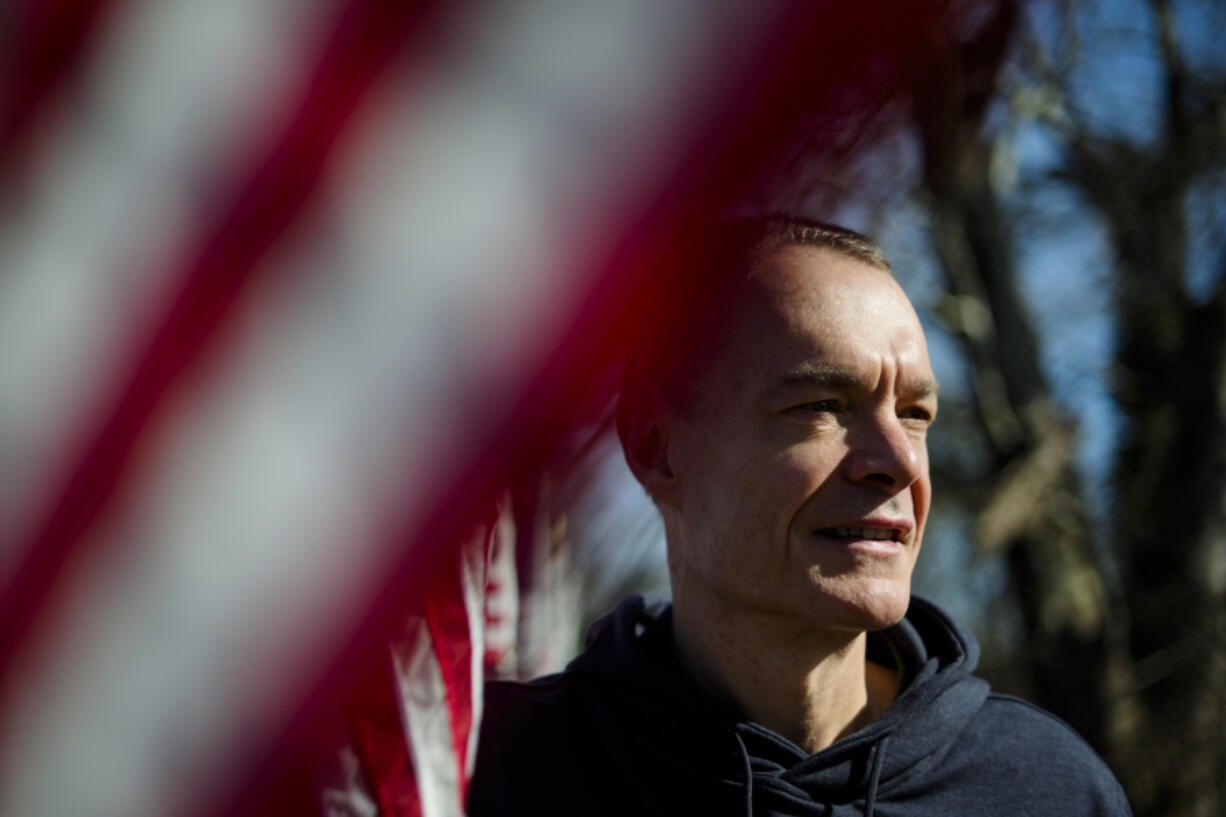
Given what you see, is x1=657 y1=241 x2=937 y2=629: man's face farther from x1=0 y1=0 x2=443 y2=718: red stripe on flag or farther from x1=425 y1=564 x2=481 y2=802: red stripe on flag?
x1=0 y1=0 x2=443 y2=718: red stripe on flag

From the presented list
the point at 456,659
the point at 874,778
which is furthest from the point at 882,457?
the point at 456,659

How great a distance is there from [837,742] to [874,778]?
0.08 metres

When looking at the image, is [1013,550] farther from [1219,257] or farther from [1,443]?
[1,443]

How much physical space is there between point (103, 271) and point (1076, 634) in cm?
580

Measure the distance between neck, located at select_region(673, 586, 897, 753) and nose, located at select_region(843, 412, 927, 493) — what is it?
29 cm

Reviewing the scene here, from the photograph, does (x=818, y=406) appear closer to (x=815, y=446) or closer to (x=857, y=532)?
(x=815, y=446)

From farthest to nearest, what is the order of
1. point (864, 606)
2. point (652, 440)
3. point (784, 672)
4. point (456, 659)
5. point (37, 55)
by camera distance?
1. point (652, 440)
2. point (784, 672)
3. point (864, 606)
4. point (456, 659)
5. point (37, 55)

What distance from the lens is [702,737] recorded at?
1.81m

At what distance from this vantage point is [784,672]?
183 centimetres

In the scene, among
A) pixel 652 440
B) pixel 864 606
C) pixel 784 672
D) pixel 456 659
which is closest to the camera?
pixel 456 659

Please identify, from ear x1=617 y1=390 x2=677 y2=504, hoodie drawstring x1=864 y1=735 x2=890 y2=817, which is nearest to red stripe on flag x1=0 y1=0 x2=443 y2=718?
ear x1=617 y1=390 x2=677 y2=504

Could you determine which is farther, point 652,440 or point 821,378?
point 652,440

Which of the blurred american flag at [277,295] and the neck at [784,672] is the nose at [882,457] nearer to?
the neck at [784,672]

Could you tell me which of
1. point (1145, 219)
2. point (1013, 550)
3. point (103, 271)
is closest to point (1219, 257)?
point (1145, 219)
